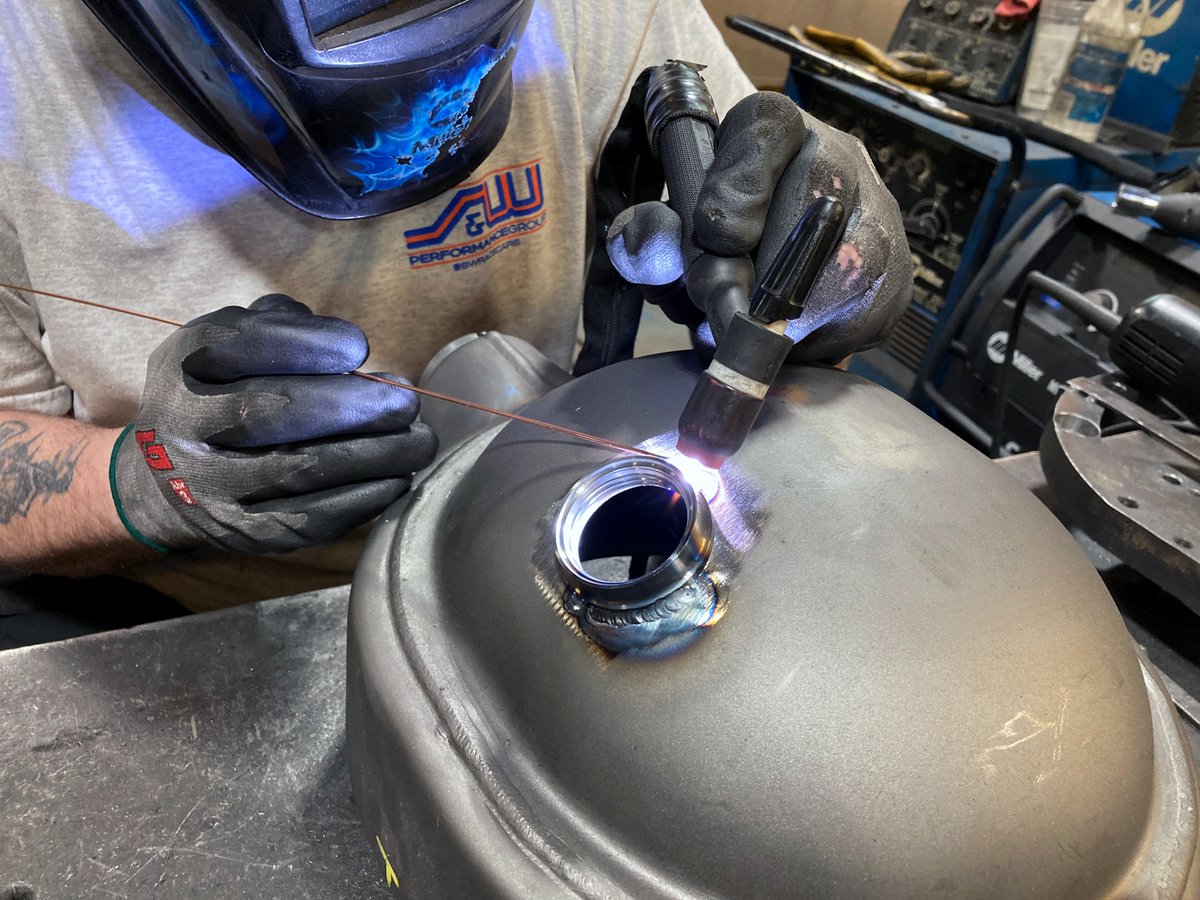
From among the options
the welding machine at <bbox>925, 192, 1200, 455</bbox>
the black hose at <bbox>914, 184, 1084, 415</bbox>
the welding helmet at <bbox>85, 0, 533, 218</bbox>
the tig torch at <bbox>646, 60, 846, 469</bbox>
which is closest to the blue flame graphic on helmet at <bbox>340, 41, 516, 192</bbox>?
the welding helmet at <bbox>85, 0, 533, 218</bbox>

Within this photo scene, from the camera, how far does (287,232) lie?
0.88 metres

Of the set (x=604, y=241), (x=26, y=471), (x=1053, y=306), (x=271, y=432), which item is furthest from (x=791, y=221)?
(x=1053, y=306)

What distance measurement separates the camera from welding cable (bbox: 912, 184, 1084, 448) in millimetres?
1526

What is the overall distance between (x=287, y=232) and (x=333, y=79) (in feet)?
1.26

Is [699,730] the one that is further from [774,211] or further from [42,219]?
[42,219]

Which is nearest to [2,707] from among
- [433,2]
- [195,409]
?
[195,409]

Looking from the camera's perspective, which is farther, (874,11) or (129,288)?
(874,11)

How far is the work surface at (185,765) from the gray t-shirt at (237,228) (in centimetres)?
31

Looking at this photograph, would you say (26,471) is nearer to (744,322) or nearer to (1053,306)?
(744,322)

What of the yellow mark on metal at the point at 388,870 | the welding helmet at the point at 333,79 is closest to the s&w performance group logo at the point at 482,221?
the welding helmet at the point at 333,79

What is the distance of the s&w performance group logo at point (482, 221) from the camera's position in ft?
3.12

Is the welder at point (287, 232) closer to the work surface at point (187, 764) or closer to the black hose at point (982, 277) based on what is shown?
the work surface at point (187, 764)

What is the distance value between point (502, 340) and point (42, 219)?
0.48 metres

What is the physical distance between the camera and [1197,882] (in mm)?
439
